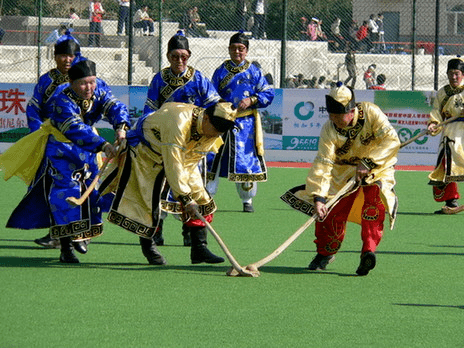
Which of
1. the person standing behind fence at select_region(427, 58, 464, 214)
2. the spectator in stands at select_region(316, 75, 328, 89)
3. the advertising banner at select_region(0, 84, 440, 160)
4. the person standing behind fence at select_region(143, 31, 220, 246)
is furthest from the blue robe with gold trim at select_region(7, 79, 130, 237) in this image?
the spectator in stands at select_region(316, 75, 328, 89)

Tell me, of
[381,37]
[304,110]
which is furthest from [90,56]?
[381,37]

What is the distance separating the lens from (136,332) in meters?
5.06

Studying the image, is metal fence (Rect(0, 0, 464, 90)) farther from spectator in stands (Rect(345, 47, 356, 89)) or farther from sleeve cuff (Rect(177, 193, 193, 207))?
sleeve cuff (Rect(177, 193, 193, 207))

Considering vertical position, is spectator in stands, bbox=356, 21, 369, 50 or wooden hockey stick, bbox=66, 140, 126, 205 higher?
spectator in stands, bbox=356, 21, 369, 50

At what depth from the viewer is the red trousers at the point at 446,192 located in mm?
11180

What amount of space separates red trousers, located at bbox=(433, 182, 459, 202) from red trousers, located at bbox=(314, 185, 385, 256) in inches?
174

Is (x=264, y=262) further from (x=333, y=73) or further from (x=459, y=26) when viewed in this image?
(x=459, y=26)

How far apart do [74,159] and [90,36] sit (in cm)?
1408

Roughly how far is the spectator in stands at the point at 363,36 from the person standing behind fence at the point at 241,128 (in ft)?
31.1

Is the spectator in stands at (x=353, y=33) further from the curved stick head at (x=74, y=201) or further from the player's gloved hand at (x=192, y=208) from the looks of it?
→ the player's gloved hand at (x=192, y=208)

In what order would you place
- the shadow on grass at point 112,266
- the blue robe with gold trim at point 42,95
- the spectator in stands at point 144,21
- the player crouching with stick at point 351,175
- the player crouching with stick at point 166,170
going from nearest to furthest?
the player crouching with stick at point 166,170 < the player crouching with stick at point 351,175 < the shadow on grass at point 112,266 < the blue robe with gold trim at point 42,95 < the spectator in stands at point 144,21

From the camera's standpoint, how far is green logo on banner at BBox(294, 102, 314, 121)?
16.6 metres

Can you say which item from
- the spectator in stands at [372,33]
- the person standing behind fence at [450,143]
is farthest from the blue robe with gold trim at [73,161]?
the spectator in stands at [372,33]

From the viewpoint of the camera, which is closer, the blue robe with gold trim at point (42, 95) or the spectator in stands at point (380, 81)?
the blue robe with gold trim at point (42, 95)
